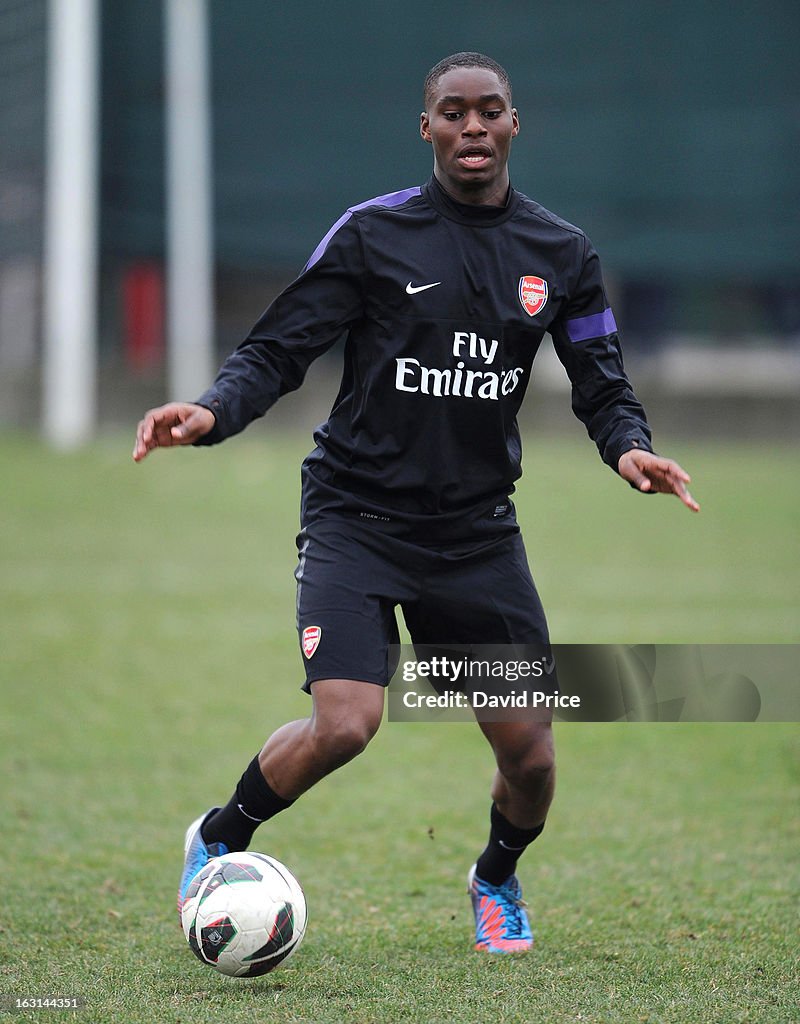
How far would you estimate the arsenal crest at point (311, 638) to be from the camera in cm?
405

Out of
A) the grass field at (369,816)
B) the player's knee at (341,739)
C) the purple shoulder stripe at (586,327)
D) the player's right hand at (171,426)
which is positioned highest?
the purple shoulder stripe at (586,327)

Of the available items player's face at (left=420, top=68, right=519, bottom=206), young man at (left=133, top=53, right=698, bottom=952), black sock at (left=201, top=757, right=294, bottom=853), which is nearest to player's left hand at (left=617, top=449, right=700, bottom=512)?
young man at (left=133, top=53, right=698, bottom=952)

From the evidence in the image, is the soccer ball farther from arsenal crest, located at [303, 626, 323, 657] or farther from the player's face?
the player's face

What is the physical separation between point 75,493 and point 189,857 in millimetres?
12302

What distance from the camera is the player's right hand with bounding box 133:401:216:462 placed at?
3.86 m

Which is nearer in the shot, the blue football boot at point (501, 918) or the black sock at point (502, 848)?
the blue football boot at point (501, 918)

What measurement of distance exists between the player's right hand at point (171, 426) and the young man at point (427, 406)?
170 mm

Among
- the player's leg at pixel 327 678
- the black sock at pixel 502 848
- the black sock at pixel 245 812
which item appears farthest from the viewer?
the black sock at pixel 502 848

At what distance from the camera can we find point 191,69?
21625 millimetres

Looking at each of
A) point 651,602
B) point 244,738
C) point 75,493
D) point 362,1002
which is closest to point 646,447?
point 362,1002

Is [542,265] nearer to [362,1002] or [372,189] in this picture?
[362,1002]

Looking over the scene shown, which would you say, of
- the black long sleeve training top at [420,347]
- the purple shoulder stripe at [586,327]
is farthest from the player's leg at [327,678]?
the purple shoulder stripe at [586,327]

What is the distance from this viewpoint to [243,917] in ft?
12.8

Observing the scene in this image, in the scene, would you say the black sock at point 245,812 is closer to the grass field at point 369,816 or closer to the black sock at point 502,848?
the grass field at point 369,816
